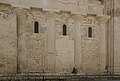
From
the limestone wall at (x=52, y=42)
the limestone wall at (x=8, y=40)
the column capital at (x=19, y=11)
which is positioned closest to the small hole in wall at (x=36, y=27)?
the limestone wall at (x=52, y=42)

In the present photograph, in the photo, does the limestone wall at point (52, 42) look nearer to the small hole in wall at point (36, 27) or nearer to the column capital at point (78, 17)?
the column capital at point (78, 17)

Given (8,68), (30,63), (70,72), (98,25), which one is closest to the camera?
(8,68)

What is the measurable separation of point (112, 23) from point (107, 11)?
1.37m

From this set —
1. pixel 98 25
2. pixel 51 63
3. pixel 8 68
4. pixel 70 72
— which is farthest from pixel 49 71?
pixel 98 25

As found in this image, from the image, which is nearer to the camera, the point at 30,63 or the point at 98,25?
the point at 30,63

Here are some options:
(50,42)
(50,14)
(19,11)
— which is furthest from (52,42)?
(19,11)

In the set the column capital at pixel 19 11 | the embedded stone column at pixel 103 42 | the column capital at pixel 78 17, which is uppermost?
the column capital at pixel 19 11

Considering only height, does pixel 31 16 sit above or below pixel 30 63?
above

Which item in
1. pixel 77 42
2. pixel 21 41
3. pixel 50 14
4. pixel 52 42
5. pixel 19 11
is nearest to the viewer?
pixel 19 11

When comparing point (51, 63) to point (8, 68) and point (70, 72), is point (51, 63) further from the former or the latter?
point (8, 68)

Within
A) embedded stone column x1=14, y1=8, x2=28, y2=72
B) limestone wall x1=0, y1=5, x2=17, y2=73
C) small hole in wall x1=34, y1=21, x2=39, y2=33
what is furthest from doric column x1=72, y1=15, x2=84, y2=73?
limestone wall x1=0, y1=5, x2=17, y2=73

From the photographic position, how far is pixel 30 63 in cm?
2339

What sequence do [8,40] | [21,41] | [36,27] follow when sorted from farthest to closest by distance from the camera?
[36,27], [21,41], [8,40]

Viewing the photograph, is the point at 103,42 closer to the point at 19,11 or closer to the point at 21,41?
the point at 21,41
